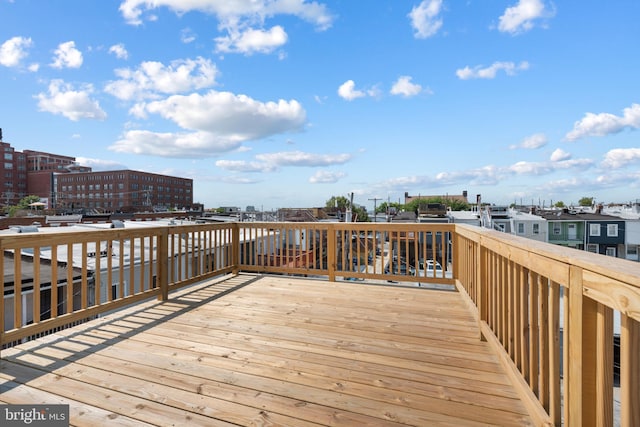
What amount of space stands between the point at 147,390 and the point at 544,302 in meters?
2.14

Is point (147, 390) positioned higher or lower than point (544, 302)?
lower

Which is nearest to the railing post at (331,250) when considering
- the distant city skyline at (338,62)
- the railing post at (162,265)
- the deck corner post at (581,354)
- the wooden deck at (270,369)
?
the wooden deck at (270,369)

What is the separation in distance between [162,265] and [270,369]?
7.73ft

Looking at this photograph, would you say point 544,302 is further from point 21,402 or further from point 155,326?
point 155,326

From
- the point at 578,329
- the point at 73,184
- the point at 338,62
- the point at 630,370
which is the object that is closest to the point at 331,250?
the point at 578,329

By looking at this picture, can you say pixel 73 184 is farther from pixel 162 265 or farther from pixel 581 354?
pixel 581 354

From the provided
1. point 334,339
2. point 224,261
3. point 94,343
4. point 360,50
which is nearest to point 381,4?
point 360,50

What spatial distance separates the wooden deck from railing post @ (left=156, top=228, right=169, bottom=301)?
359 millimetres

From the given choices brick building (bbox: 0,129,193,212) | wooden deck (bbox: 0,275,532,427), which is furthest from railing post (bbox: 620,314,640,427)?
brick building (bbox: 0,129,193,212)

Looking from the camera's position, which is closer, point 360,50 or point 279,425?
point 279,425

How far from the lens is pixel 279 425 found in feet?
4.87

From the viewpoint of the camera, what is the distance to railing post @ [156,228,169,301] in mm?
3689

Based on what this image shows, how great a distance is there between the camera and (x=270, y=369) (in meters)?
2.03

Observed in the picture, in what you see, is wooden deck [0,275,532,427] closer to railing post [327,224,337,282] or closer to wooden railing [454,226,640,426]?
wooden railing [454,226,640,426]
